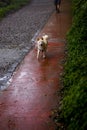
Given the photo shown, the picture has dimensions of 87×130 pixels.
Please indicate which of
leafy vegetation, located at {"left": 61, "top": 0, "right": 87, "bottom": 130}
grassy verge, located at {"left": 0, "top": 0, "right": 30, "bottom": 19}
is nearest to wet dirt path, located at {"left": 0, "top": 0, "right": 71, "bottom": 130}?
leafy vegetation, located at {"left": 61, "top": 0, "right": 87, "bottom": 130}

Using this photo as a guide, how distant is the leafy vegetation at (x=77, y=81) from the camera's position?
Result: 5.99 m

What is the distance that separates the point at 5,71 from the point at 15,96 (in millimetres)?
2380

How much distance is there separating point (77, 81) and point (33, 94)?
5.26 ft

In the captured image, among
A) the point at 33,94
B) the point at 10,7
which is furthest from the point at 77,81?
the point at 10,7

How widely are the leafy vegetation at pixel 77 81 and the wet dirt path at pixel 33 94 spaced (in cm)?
56

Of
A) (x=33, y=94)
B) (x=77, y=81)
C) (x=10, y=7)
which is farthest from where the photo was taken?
(x=10, y=7)

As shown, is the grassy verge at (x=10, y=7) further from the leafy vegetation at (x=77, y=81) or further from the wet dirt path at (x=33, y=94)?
the leafy vegetation at (x=77, y=81)

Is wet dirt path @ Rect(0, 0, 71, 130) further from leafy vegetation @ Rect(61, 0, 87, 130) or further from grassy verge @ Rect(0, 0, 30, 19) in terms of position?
grassy verge @ Rect(0, 0, 30, 19)

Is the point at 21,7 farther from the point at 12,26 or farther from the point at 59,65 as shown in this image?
the point at 59,65

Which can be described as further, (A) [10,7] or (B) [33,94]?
(A) [10,7]

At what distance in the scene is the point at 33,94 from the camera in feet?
28.7

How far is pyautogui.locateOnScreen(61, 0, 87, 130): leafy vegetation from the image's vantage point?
5988mm

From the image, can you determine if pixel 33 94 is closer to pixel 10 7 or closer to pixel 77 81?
pixel 77 81

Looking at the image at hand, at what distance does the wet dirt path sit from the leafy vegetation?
0.56 meters
